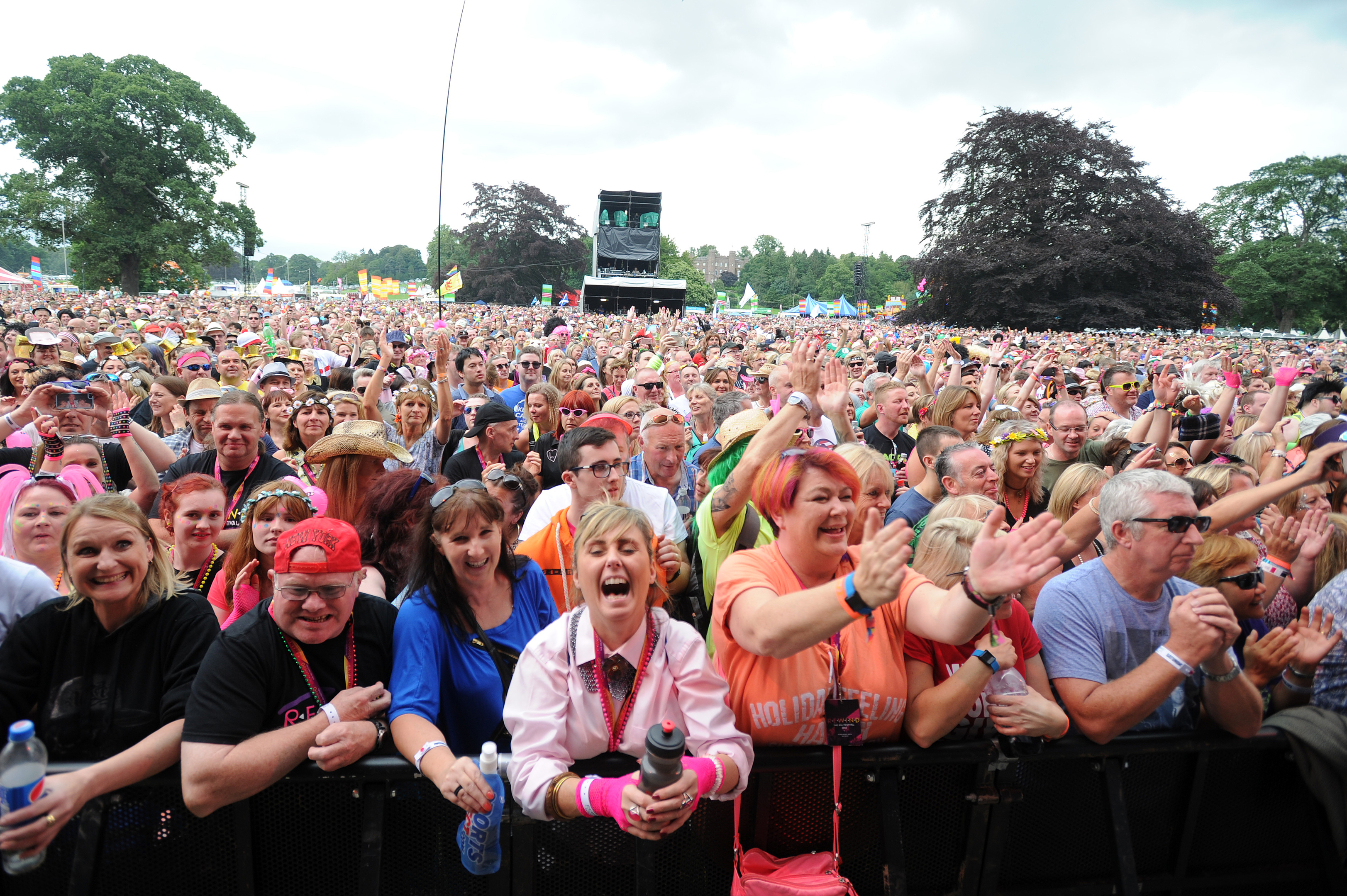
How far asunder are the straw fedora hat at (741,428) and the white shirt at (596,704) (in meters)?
1.57

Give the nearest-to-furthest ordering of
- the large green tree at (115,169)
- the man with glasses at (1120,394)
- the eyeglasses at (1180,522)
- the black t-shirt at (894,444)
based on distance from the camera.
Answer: the eyeglasses at (1180,522)
the black t-shirt at (894,444)
the man with glasses at (1120,394)
the large green tree at (115,169)

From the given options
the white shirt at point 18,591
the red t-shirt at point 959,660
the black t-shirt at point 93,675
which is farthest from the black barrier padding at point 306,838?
the red t-shirt at point 959,660

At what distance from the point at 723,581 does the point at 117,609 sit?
6.19 feet

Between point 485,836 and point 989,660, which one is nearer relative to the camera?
point 485,836

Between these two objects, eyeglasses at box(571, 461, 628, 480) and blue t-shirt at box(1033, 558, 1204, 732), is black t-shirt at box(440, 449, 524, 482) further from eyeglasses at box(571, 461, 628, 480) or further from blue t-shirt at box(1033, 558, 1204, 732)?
blue t-shirt at box(1033, 558, 1204, 732)

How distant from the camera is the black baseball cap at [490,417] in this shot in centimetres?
492

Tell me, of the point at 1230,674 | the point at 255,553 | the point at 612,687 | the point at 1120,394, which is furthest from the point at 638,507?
the point at 1120,394

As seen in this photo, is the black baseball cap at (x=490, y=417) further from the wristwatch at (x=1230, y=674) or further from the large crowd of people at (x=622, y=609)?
the wristwatch at (x=1230, y=674)

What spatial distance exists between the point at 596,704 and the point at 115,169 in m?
58.8

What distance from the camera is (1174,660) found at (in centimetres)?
217

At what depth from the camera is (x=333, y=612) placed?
7.32 feet

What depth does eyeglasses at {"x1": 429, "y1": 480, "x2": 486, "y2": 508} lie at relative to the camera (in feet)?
8.49

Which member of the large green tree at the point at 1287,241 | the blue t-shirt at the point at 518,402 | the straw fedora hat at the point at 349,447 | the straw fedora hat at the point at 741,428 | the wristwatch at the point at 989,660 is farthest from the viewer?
the large green tree at the point at 1287,241

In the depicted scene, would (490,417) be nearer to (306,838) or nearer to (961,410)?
(306,838)
